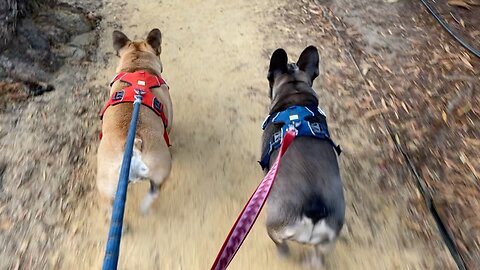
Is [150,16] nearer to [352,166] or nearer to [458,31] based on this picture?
[352,166]

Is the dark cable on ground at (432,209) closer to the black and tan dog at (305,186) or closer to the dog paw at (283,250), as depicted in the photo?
the black and tan dog at (305,186)

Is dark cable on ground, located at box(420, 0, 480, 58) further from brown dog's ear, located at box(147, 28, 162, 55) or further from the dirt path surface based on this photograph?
brown dog's ear, located at box(147, 28, 162, 55)

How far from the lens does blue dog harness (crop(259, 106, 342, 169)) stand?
10.2ft

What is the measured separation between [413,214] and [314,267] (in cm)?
114

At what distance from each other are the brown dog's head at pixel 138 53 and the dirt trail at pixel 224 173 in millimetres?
867

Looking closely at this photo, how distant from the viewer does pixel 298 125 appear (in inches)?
123

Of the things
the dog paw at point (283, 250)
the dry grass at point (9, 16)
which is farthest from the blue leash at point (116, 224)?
the dry grass at point (9, 16)

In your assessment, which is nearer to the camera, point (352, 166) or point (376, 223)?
point (376, 223)

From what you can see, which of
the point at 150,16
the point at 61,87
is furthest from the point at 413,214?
the point at 150,16

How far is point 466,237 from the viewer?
3447 mm

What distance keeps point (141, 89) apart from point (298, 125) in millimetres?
1488

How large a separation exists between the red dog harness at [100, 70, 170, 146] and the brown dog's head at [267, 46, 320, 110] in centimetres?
106

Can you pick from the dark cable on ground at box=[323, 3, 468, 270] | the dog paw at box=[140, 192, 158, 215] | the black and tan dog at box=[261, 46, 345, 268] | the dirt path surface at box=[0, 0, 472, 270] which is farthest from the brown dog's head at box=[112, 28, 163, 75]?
the dark cable on ground at box=[323, 3, 468, 270]

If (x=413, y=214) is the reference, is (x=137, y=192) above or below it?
below
